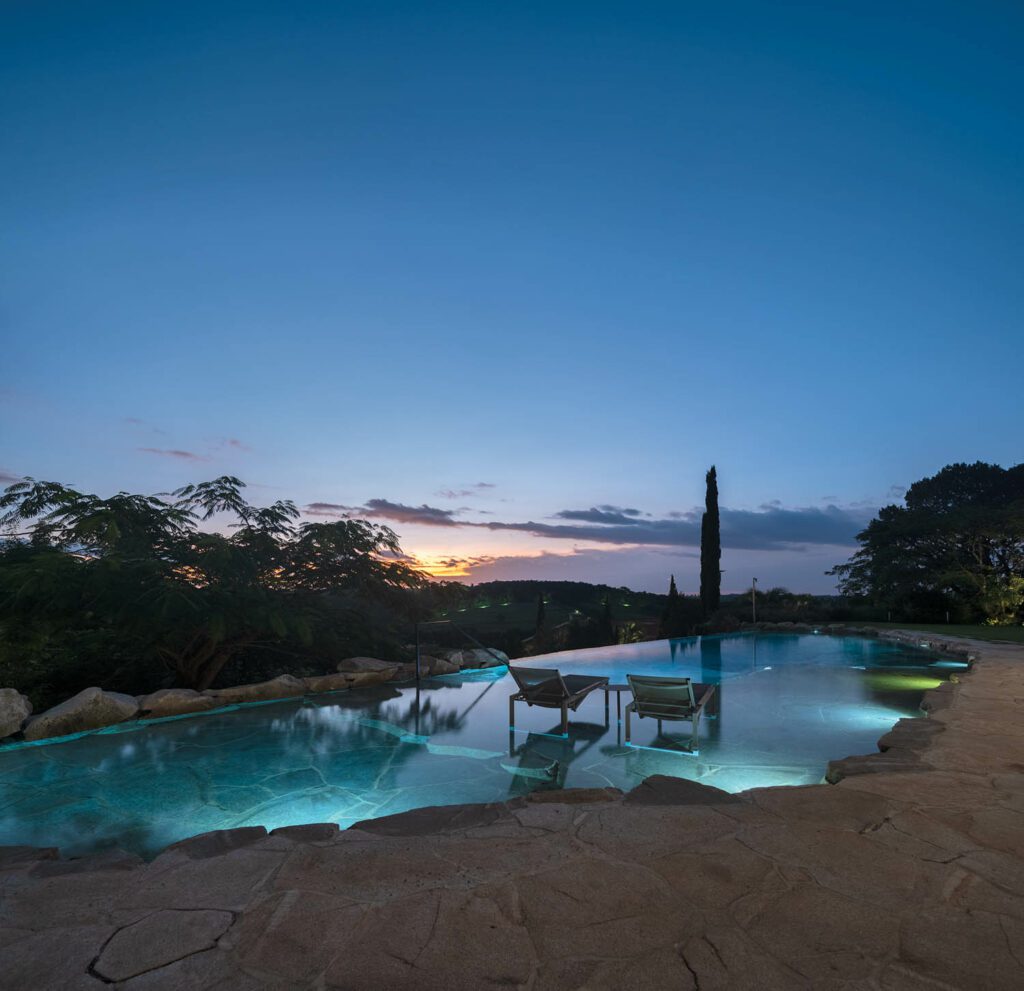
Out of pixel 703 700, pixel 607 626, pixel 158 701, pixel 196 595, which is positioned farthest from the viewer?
pixel 607 626

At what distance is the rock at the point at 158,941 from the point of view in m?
1.76

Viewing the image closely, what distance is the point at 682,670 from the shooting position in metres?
12.1

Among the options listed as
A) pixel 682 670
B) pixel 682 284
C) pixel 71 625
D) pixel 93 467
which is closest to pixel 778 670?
pixel 682 670

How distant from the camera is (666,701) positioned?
5.77 metres

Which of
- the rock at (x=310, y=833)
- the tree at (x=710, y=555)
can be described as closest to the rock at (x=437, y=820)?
the rock at (x=310, y=833)

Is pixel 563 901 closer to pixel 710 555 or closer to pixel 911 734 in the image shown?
pixel 911 734

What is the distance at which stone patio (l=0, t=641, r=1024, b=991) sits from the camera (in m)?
1.73

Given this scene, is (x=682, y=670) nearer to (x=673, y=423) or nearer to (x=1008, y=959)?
(x=673, y=423)

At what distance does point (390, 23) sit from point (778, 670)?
13910 mm

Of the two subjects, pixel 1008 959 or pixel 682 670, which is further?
pixel 682 670

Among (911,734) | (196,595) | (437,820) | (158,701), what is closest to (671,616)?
(911,734)

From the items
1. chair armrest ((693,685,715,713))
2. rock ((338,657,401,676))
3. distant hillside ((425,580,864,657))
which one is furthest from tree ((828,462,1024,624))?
rock ((338,657,401,676))

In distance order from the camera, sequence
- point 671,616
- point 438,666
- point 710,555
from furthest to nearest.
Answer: point 710,555, point 671,616, point 438,666

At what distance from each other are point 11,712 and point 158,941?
586 centimetres
